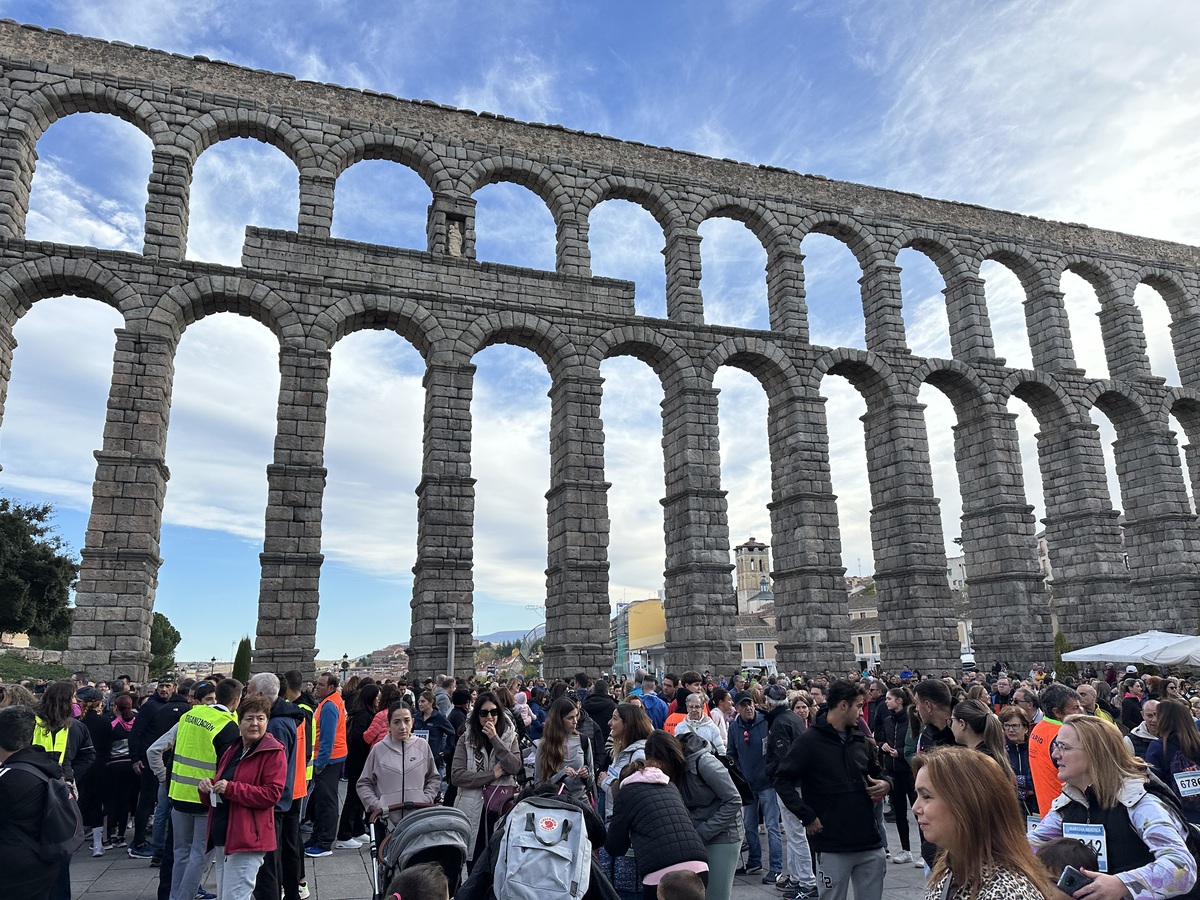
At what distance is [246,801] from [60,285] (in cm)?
1756

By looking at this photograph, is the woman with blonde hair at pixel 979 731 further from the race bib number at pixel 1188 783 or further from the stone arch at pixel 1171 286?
the stone arch at pixel 1171 286

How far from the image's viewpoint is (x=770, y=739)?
7336 millimetres

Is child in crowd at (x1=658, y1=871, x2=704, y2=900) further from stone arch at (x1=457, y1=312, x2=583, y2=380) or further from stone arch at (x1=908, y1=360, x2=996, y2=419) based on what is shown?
stone arch at (x1=908, y1=360, x2=996, y2=419)

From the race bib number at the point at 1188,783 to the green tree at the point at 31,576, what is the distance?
145 feet

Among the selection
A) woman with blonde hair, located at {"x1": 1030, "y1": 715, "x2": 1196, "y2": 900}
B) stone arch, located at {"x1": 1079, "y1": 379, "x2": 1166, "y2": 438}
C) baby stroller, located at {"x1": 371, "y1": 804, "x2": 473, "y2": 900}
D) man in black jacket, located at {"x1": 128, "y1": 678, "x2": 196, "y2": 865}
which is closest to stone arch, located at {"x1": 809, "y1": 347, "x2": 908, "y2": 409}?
stone arch, located at {"x1": 1079, "y1": 379, "x2": 1166, "y2": 438}

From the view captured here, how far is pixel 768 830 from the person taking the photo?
8.17m

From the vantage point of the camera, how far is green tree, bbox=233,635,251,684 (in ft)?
65.3

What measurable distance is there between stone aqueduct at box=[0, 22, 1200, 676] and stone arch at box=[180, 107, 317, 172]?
6 cm

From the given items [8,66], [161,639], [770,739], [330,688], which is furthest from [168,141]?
[161,639]

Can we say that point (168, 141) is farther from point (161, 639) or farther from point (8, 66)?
point (161, 639)

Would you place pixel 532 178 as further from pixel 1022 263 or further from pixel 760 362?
pixel 1022 263

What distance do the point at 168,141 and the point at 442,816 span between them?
68.3 feet

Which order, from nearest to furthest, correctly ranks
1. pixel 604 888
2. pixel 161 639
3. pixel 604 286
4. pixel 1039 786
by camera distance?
pixel 604 888
pixel 1039 786
pixel 604 286
pixel 161 639

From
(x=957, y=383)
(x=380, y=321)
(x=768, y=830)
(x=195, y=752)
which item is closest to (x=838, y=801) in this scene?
(x=768, y=830)
